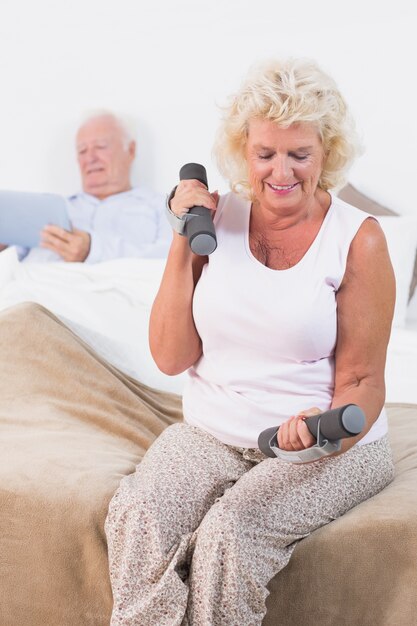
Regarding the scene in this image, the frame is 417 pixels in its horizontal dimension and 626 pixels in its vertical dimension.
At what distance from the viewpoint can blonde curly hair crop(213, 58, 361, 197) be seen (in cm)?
166

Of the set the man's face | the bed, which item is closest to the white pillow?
the bed

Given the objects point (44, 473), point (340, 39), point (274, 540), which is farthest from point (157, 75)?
point (274, 540)

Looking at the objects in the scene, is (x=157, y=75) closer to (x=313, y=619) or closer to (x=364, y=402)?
(x=364, y=402)

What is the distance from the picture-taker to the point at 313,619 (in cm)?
156

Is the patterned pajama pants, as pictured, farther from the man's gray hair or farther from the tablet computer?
the man's gray hair

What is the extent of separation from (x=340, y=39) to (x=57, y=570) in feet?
8.17

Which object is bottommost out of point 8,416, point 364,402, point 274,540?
point 8,416

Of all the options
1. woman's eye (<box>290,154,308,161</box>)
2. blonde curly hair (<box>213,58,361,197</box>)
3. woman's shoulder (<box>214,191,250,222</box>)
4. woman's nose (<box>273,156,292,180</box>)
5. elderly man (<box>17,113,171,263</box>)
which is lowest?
elderly man (<box>17,113,171,263</box>)

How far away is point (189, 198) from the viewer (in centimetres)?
169

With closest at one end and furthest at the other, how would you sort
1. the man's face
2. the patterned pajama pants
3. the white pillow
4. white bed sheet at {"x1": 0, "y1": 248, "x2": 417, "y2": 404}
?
the patterned pajama pants → white bed sheet at {"x1": 0, "y1": 248, "x2": 417, "y2": 404} → the white pillow → the man's face

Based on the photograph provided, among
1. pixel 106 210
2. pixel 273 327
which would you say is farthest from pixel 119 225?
pixel 273 327

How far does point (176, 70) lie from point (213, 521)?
2672 mm

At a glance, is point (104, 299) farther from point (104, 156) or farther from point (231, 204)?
point (231, 204)

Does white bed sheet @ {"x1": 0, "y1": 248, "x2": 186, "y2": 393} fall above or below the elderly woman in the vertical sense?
below
